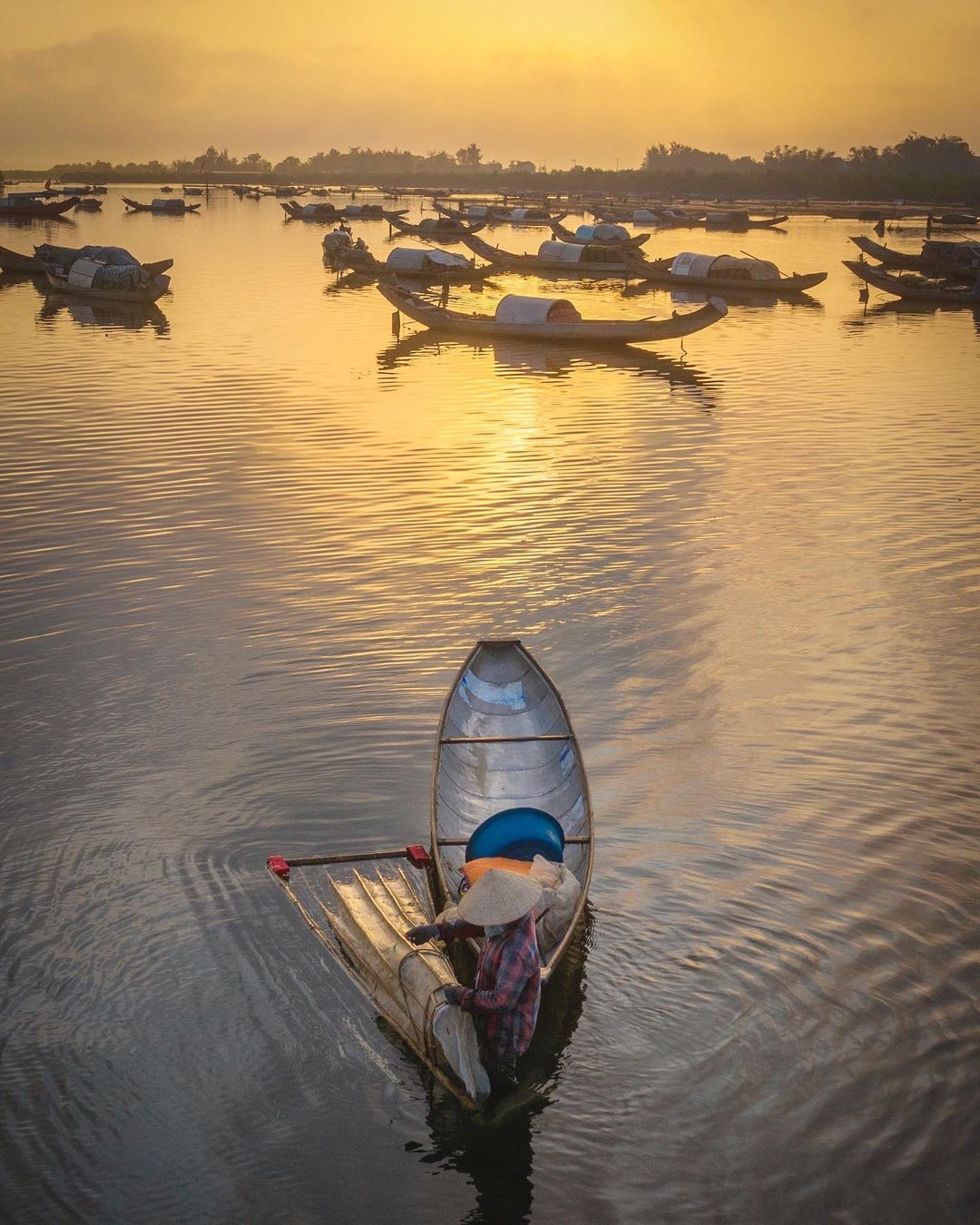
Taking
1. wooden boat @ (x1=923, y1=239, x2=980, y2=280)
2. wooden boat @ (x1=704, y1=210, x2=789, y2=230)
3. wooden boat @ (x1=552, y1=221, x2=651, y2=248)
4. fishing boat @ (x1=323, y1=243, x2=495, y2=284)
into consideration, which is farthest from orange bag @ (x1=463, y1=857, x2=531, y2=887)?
wooden boat @ (x1=704, y1=210, x2=789, y2=230)

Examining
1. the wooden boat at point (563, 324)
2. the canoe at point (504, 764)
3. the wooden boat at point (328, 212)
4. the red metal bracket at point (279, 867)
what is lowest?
the red metal bracket at point (279, 867)

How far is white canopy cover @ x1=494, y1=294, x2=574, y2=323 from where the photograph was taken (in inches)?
1414

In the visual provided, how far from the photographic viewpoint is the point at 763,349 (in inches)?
1518

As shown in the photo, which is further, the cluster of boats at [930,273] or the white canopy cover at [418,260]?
the white canopy cover at [418,260]

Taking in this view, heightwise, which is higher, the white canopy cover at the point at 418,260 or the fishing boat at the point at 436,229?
the fishing boat at the point at 436,229

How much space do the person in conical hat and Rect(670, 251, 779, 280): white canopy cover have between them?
1931 inches

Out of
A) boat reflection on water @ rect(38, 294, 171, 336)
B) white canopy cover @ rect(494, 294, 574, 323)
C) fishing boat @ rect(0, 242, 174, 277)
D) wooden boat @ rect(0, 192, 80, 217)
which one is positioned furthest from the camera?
wooden boat @ rect(0, 192, 80, 217)

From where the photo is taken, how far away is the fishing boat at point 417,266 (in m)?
55.2

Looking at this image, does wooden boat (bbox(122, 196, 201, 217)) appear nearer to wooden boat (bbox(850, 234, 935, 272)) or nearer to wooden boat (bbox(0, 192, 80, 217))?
wooden boat (bbox(0, 192, 80, 217))

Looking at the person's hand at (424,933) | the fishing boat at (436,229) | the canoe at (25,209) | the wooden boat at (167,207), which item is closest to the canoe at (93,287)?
the fishing boat at (436,229)

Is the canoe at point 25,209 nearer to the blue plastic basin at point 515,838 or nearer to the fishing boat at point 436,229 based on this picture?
the fishing boat at point 436,229

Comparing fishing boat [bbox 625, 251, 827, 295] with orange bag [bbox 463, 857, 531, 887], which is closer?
orange bag [bbox 463, 857, 531, 887]

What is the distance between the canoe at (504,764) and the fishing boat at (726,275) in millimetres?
44713

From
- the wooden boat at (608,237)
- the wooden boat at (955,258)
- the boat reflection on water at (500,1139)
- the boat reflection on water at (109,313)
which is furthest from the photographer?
the wooden boat at (608,237)
